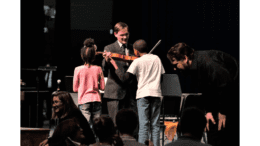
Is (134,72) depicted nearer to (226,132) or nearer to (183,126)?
(226,132)

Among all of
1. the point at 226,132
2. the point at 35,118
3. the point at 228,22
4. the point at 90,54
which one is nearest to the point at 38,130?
the point at 90,54

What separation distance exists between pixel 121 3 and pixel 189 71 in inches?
199

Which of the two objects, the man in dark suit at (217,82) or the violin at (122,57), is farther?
the violin at (122,57)

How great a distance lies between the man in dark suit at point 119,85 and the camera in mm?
3197

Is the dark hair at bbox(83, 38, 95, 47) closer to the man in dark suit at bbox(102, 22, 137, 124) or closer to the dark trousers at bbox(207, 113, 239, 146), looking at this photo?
the man in dark suit at bbox(102, 22, 137, 124)

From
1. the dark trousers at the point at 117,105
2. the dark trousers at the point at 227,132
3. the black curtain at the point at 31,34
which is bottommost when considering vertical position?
the dark trousers at the point at 227,132

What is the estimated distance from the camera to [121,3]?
23.4 feet

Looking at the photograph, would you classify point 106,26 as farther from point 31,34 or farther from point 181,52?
point 181,52

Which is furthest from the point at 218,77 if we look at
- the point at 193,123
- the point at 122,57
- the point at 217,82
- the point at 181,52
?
the point at 122,57

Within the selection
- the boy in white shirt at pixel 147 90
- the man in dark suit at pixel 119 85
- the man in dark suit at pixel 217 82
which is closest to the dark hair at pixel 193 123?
the man in dark suit at pixel 217 82

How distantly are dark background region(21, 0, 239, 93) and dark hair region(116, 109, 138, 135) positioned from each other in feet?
11.0

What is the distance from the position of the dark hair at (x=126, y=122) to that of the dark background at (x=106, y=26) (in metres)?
3.36

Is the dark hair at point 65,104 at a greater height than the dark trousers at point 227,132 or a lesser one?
greater

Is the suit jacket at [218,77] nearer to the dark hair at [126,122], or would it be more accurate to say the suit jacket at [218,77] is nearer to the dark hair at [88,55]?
the dark hair at [126,122]
